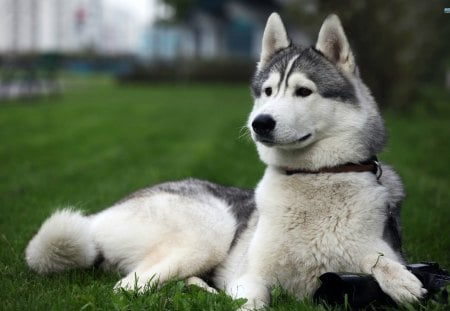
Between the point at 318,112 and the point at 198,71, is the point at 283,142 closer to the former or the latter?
the point at 318,112

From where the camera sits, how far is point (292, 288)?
125 inches

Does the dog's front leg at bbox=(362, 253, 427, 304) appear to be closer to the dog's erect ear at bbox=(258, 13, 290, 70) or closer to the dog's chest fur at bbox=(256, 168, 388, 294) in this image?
the dog's chest fur at bbox=(256, 168, 388, 294)

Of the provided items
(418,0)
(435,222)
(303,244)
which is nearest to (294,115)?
(303,244)

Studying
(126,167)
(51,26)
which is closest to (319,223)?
(126,167)

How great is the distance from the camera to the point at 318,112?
335 centimetres

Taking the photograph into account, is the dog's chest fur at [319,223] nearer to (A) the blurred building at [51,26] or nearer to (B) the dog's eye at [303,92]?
(B) the dog's eye at [303,92]

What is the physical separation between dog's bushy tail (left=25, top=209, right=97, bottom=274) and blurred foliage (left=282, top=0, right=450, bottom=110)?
1088cm

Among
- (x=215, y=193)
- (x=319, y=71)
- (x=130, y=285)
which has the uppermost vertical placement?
(x=319, y=71)

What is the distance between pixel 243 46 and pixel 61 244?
39.0 m

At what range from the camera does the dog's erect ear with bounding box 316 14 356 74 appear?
3.49m

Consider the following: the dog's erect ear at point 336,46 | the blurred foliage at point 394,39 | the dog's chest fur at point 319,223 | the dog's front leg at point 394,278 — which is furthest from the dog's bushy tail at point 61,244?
the blurred foliage at point 394,39

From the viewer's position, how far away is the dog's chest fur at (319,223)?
3.07m

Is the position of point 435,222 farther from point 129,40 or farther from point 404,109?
point 129,40

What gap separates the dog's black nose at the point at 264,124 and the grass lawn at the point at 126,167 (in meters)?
0.57
